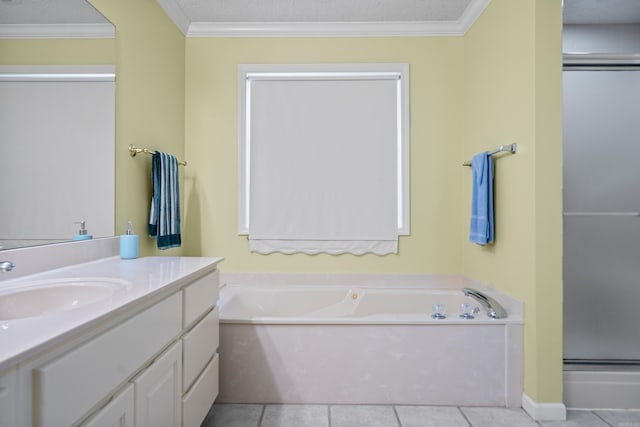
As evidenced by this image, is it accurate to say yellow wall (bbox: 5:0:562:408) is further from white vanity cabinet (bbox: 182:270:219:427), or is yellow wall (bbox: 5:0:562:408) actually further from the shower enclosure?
white vanity cabinet (bbox: 182:270:219:427)

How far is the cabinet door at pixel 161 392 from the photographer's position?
104 centimetres

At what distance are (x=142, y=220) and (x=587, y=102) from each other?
2.75 metres

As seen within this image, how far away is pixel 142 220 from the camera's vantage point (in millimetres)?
2121

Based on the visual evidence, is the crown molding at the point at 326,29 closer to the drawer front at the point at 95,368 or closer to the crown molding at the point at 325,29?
the crown molding at the point at 325,29

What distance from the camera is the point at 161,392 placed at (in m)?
1.17

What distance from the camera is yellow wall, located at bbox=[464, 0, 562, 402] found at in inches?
71.3

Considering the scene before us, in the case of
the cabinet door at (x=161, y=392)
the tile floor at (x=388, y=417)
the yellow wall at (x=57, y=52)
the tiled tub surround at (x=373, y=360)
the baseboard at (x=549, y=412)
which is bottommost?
the tile floor at (x=388, y=417)

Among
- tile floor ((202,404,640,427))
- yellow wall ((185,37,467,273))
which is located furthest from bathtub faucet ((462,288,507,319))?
yellow wall ((185,37,467,273))

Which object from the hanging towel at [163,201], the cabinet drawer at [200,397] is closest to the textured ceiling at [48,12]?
the hanging towel at [163,201]

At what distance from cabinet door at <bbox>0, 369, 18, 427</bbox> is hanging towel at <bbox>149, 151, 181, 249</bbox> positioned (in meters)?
1.58

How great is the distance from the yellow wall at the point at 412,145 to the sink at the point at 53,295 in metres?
1.58

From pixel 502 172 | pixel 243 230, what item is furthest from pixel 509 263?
pixel 243 230

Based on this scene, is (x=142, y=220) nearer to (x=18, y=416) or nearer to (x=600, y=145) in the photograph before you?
(x=18, y=416)

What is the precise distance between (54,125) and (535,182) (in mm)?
2203
